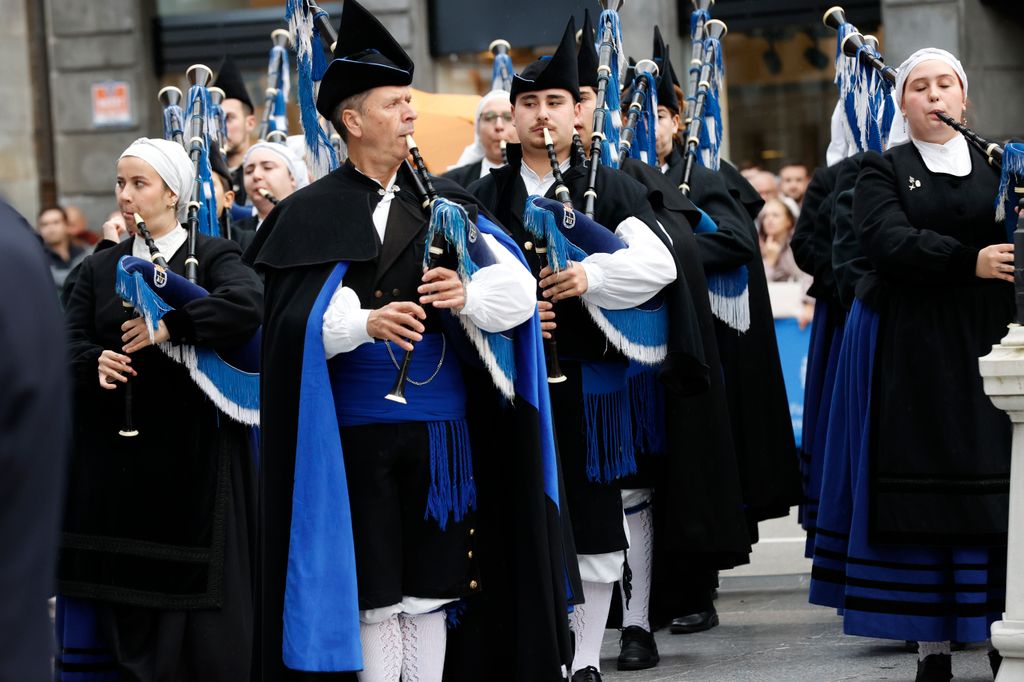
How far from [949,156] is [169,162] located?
2.59 meters

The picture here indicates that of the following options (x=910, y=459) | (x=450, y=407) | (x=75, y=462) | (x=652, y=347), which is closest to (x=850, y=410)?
(x=910, y=459)

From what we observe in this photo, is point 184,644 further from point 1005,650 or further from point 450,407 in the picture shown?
point 1005,650

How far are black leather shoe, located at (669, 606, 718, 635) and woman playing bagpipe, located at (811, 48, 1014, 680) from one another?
1390mm

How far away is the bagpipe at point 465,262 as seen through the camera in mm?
4410

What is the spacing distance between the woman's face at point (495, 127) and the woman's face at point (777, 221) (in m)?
3.24

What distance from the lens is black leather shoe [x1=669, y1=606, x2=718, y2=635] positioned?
7191 millimetres

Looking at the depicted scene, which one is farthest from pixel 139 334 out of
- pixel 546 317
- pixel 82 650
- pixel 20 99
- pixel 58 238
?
pixel 20 99

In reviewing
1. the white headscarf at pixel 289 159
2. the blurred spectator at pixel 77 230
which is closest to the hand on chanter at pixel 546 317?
the white headscarf at pixel 289 159

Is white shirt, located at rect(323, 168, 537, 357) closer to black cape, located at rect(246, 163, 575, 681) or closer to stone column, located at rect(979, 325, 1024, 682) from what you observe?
black cape, located at rect(246, 163, 575, 681)

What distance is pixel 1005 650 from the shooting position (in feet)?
15.8

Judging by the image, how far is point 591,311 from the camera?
221 inches

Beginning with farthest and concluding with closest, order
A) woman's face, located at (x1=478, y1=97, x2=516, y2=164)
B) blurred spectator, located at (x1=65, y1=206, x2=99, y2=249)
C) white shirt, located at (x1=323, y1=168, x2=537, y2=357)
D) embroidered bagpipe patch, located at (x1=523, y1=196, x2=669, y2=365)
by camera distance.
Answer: blurred spectator, located at (x1=65, y1=206, x2=99, y2=249) → woman's face, located at (x1=478, y1=97, x2=516, y2=164) → embroidered bagpipe patch, located at (x1=523, y1=196, x2=669, y2=365) → white shirt, located at (x1=323, y1=168, x2=537, y2=357)

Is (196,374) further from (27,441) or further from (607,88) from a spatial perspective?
(27,441)

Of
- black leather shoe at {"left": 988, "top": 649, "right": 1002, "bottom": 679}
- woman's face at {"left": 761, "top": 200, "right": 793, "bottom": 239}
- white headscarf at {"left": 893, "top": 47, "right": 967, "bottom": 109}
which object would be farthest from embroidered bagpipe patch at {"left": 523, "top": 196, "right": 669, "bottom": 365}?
woman's face at {"left": 761, "top": 200, "right": 793, "bottom": 239}
